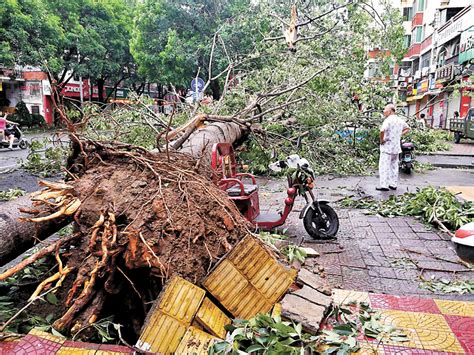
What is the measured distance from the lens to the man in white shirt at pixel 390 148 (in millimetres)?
8000

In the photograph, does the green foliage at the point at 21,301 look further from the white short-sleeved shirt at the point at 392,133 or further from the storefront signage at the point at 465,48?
the storefront signage at the point at 465,48

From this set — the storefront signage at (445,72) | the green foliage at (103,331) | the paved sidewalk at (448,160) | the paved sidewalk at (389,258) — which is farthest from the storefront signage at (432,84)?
the green foliage at (103,331)

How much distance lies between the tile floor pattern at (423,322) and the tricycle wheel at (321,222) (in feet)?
5.07

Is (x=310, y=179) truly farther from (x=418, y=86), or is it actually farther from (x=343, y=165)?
(x=418, y=86)

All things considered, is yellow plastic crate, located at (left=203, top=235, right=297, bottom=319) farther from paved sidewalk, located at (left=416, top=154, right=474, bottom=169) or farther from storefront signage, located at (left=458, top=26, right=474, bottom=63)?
storefront signage, located at (left=458, top=26, right=474, bottom=63)

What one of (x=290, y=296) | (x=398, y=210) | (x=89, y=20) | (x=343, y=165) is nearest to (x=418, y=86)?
(x=89, y=20)

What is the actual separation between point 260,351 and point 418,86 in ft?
139

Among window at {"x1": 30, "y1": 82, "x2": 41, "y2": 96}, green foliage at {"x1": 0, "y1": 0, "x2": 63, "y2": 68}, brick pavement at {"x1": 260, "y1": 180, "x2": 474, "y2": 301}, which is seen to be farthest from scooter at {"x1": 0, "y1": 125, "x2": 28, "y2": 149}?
window at {"x1": 30, "y1": 82, "x2": 41, "y2": 96}

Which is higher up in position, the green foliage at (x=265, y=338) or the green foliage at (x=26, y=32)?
the green foliage at (x=26, y=32)

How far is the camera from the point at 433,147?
15508 millimetres

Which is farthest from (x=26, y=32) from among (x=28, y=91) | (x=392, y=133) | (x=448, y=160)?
(x=448, y=160)

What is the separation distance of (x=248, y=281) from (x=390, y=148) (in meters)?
6.09

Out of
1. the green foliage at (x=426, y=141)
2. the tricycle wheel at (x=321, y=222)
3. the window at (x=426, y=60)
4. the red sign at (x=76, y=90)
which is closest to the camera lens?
the tricycle wheel at (x=321, y=222)

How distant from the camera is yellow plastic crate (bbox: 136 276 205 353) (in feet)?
8.06
